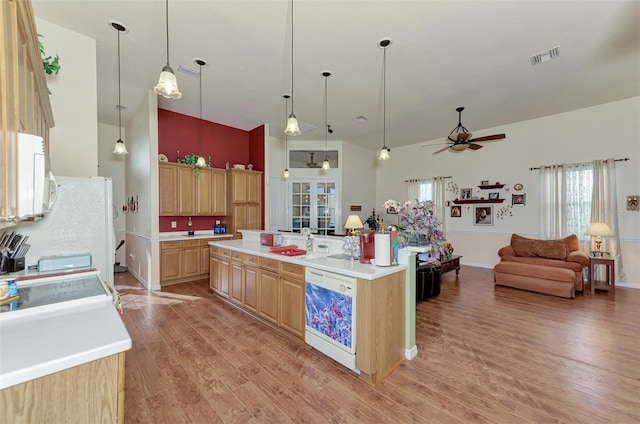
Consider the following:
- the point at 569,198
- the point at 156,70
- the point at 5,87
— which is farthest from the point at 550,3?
the point at 156,70

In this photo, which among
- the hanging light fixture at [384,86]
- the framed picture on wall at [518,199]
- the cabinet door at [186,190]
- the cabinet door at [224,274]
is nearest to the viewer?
the hanging light fixture at [384,86]

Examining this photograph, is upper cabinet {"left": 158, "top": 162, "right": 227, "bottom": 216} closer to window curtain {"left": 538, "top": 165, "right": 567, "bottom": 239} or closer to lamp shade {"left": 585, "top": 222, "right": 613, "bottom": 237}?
window curtain {"left": 538, "top": 165, "right": 567, "bottom": 239}

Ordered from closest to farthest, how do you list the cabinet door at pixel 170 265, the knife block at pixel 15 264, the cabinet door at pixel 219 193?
the knife block at pixel 15 264, the cabinet door at pixel 170 265, the cabinet door at pixel 219 193

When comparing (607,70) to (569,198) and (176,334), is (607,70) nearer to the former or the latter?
(569,198)

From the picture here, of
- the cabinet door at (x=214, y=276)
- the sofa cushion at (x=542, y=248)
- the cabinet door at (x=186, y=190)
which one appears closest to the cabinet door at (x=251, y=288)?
the cabinet door at (x=214, y=276)

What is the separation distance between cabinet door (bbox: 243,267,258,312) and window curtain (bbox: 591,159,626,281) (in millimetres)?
6326

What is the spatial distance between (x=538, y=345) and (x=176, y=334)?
156 inches

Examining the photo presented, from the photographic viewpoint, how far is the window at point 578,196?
17.1 ft

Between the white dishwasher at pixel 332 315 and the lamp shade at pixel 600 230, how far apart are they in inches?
204

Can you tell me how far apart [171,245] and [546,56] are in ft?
21.1

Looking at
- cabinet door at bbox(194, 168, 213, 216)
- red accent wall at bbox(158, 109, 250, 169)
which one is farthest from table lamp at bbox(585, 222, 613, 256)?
cabinet door at bbox(194, 168, 213, 216)

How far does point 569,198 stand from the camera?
5387 millimetres

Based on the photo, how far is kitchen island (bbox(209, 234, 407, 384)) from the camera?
84.7 inches

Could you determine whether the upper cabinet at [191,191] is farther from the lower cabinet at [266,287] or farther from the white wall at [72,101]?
the lower cabinet at [266,287]
